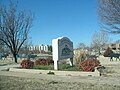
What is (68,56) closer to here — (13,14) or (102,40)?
(13,14)

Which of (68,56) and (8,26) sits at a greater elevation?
(8,26)

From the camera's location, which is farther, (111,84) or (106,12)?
(106,12)

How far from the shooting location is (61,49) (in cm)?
2036

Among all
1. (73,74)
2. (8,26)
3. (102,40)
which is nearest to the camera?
(73,74)

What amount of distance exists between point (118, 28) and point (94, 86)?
11.7 meters

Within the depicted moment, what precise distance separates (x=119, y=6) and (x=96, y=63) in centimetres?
490

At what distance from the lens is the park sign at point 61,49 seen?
1964 centimetres

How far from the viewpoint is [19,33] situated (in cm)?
3347

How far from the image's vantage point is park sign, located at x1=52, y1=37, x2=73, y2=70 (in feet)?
64.4

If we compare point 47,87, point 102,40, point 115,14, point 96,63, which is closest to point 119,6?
point 115,14

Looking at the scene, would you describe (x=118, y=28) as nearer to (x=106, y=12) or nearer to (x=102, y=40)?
(x=106, y=12)

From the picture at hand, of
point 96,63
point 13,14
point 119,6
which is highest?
point 13,14

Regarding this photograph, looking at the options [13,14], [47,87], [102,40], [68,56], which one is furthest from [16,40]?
[102,40]

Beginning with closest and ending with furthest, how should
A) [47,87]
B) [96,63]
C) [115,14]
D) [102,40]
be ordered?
[47,87] < [96,63] < [115,14] < [102,40]
